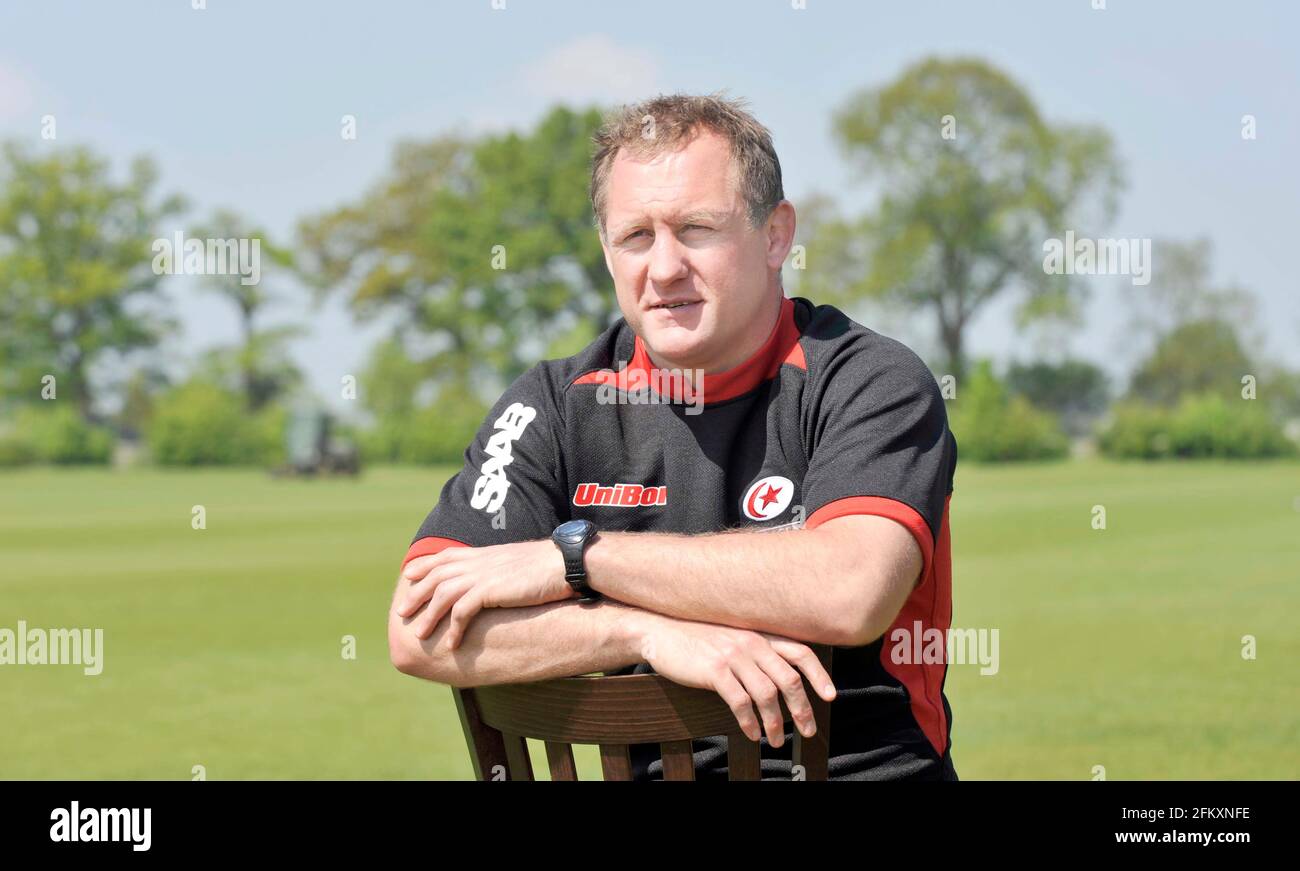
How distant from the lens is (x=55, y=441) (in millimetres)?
38812

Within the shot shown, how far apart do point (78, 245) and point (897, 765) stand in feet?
167

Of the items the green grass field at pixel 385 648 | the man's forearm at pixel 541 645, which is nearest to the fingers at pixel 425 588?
the man's forearm at pixel 541 645

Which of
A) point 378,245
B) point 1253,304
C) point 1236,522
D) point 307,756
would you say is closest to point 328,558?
point 307,756

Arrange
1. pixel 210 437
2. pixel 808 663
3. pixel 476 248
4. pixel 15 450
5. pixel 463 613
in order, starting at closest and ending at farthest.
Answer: pixel 808 663, pixel 463 613, pixel 15 450, pixel 210 437, pixel 476 248

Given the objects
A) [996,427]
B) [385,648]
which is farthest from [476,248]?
[385,648]

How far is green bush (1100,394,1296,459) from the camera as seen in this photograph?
3456 cm

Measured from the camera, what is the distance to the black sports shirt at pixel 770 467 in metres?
2.45

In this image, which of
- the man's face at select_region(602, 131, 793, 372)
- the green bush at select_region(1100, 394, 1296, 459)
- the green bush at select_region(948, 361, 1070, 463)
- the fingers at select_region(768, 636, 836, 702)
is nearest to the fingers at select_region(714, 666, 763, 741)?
the fingers at select_region(768, 636, 836, 702)

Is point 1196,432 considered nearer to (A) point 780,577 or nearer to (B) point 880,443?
(B) point 880,443

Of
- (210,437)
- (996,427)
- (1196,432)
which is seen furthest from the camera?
(210,437)

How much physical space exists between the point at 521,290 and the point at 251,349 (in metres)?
10.3

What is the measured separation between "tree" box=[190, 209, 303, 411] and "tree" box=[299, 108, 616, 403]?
4422mm

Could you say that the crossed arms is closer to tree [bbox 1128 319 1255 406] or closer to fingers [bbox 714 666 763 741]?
fingers [bbox 714 666 763 741]
